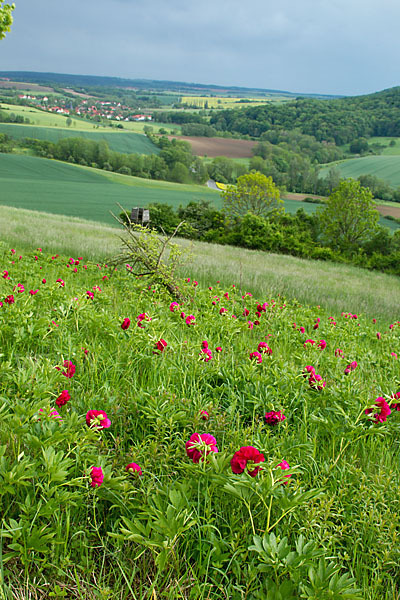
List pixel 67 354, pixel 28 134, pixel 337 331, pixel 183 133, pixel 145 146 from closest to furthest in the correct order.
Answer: pixel 67 354, pixel 337 331, pixel 28 134, pixel 145 146, pixel 183 133

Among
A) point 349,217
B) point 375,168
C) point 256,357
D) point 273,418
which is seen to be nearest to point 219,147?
point 375,168

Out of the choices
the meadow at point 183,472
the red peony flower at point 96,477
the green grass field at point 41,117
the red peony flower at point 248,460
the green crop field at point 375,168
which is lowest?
the meadow at point 183,472

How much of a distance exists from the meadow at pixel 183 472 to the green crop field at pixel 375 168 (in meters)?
78.0

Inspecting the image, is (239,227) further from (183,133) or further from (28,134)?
(183,133)

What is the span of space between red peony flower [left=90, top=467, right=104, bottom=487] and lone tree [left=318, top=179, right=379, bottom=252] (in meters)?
40.9

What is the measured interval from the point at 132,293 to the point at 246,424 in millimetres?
3151

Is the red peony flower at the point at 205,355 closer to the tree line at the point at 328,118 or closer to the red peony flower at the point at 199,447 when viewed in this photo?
the red peony flower at the point at 199,447

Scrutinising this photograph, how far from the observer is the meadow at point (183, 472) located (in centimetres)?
140

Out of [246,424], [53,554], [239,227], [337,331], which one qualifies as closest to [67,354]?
[246,424]

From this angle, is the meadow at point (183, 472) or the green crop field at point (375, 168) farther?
the green crop field at point (375, 168)

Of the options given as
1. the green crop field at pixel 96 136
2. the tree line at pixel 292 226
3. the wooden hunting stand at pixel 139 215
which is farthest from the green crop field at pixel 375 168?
the wooden hunting stand at pixel 139 215

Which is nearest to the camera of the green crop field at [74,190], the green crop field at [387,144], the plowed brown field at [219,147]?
the green crop field at [74,190]

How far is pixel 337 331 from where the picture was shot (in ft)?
16.9

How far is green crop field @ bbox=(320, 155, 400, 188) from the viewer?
240 ft
